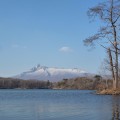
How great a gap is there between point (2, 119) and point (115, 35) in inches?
1262

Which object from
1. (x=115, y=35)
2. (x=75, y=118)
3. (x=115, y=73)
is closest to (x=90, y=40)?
(x=115, y=35)

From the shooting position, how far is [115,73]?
54.2 m

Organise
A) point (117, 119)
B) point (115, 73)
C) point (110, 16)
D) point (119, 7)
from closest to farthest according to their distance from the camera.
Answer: point (117, 119) < point (119, 7) < point (110, 16) < point (115, 73)

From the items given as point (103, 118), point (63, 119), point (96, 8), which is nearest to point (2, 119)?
point (63, 119)

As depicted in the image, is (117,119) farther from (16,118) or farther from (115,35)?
(115,35)

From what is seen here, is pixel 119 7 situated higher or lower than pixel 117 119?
higher

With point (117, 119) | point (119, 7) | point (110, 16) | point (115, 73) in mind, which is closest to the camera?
point (117, 119)

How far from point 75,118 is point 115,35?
100 feet

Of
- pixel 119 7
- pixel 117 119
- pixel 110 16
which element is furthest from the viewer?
pixel 110 16

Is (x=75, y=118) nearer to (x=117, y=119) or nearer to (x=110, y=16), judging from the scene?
(x=117, y=119)

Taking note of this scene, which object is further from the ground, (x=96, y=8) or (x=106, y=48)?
(x=96, y=8)

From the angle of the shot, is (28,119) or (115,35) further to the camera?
(115,35)

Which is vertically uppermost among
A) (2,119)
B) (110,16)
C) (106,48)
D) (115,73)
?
(110,16)

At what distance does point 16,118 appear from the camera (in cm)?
2117
